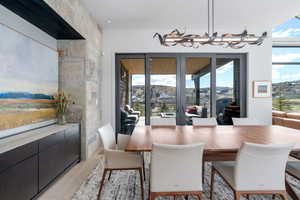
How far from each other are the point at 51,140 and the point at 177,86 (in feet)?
10.6

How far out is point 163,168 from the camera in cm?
150

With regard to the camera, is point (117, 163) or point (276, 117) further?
point (276, 117)

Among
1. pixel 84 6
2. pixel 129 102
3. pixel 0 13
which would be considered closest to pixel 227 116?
pixel 129 102

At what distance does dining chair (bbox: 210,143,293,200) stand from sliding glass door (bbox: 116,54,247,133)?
3062 mm

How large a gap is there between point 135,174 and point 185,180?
4.71 feet

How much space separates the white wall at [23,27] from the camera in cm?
201

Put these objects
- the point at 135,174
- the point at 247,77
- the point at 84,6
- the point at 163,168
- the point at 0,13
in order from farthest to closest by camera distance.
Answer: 1. the point at 247,77
2. the point at 84,6
3. the point at 135,174
4. the point at 0,13
5. the point at 163,168

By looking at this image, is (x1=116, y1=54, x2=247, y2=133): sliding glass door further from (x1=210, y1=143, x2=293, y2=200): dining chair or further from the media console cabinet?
(x1=210, y1=143, x2=293, y2=200): dining chair

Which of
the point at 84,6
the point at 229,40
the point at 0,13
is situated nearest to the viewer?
the point at 0,13

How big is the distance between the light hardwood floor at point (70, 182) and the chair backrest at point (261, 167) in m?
2.00

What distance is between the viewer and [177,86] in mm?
4602

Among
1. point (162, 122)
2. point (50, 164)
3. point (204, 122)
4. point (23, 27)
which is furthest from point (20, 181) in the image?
point (204, 122)

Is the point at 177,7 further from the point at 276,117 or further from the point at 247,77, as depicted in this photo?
the point at 276,117

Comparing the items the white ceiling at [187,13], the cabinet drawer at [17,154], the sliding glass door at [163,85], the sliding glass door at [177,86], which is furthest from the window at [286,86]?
the cabinet drawer at [17,154]
